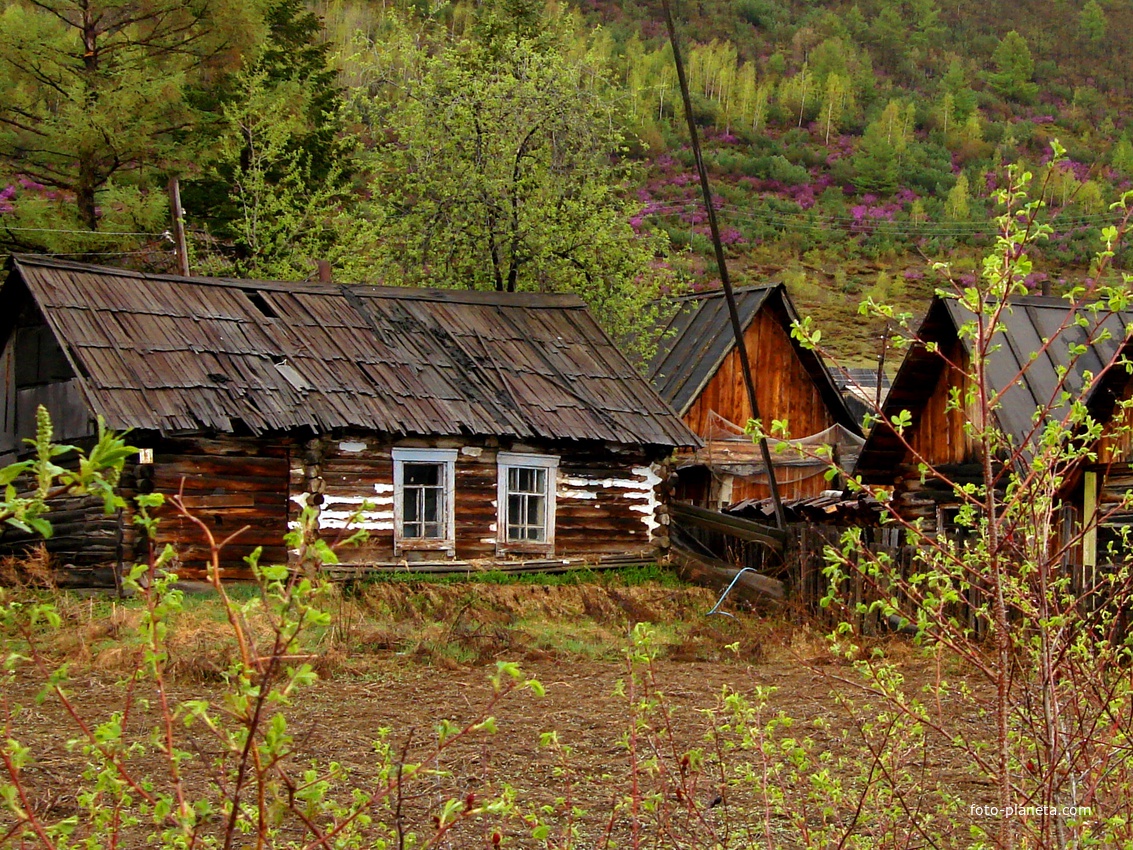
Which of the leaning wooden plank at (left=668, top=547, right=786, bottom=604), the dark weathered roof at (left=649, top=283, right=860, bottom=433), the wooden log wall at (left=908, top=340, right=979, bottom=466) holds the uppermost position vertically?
the dark weathered roof at (left=649, top=283, right=860, bottom=433)

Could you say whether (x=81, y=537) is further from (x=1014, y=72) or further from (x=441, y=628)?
(x=1014, y=72)

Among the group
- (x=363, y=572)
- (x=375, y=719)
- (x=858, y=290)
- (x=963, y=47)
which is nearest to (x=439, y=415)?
(x=363, y=572)

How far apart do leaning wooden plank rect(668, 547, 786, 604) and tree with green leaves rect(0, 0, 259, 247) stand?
1634 cm

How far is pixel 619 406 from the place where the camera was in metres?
20.7

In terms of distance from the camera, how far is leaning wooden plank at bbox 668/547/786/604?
667 inches

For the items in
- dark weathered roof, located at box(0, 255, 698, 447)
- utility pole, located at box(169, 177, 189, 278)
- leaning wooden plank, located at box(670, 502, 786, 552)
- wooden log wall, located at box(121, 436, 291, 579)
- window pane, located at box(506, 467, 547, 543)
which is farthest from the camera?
utility pole, located at box(169, 177, 189, 278)

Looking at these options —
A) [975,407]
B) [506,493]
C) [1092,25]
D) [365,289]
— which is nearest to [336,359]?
[365,289]

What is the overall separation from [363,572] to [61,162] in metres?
17.4

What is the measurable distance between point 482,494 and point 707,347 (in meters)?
8.44

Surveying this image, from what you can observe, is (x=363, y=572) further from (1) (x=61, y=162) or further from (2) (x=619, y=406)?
(1) (x=61, y=162)

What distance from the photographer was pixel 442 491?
19.1 meters

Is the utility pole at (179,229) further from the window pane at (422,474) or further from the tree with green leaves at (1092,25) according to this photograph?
the tree with green leaves at (1092,25)

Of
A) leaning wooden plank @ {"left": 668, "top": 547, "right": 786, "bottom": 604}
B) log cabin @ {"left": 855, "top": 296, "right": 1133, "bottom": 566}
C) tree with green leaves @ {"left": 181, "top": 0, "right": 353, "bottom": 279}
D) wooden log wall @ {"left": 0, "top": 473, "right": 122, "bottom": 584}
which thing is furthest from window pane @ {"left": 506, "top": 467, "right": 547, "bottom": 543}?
tree with green leaves @ {"left": 181, "top": 0, "right": 353, "bottom": 279}

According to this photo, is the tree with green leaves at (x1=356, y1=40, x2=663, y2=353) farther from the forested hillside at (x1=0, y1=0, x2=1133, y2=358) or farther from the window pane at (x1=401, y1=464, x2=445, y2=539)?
the window pane at (x1=401, y1=464, x2=445, y2=539)
